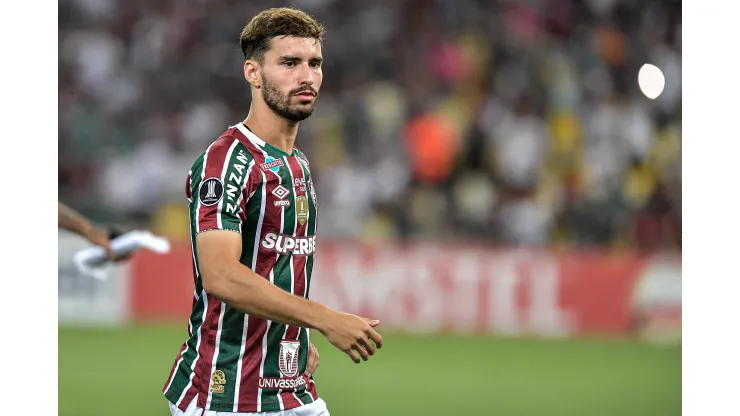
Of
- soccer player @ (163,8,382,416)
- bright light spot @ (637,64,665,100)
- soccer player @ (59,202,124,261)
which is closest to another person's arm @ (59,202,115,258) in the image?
soccer player @ (59,202,124,261)

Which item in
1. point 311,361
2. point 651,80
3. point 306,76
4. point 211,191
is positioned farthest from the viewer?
point 651,80

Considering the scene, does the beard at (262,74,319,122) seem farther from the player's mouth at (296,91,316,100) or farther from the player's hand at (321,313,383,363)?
the player's hand at (321,313,383,363)

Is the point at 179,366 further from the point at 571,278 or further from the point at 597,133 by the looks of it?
the point at 597,133

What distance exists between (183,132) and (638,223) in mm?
6021

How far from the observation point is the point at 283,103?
3949 mm

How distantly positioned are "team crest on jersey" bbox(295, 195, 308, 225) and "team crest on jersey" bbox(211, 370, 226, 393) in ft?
2.02

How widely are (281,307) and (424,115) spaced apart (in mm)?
10783

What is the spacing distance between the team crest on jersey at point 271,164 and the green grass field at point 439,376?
4.71m

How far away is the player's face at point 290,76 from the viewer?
394cm

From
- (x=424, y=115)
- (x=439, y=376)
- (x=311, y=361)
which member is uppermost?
(x=424, y=115)

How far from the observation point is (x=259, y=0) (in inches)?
616


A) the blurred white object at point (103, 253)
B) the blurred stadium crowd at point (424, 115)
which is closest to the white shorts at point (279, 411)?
the blurred white object at point (103, 253)

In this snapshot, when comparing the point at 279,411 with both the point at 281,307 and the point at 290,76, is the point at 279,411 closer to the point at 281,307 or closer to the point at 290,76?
the point at 281,307

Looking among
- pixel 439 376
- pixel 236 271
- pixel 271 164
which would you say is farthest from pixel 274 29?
pixel 439 376
